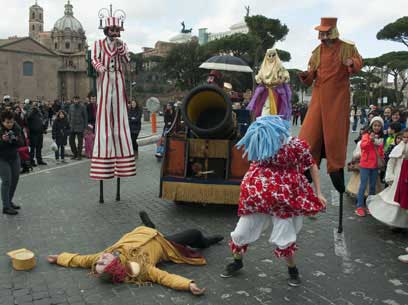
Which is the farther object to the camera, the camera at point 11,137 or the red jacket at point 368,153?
the red jacket at point 368,153

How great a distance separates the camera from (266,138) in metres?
4.00

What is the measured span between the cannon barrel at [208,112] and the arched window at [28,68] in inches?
2611

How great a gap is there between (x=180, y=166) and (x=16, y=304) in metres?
3.44

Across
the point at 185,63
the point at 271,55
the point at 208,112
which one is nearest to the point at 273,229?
the point at 208,112

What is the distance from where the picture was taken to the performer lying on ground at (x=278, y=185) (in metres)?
4.05

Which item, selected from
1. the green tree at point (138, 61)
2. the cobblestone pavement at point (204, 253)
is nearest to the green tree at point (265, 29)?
the green tree at point (138, 61)

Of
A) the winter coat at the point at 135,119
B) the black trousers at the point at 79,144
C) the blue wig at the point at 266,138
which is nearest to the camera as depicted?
the blue wig at the point at 266,138

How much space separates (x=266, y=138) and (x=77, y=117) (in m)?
9.93

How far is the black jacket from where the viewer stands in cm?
648

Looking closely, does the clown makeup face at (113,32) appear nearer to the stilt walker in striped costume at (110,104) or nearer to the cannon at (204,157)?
the stilt walker in striped costume at (110,104)

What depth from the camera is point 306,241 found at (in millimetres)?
5602

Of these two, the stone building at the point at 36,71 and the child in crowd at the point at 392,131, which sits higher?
the stone building at the point at 36,71

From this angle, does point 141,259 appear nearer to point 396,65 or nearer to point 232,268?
point 232,268

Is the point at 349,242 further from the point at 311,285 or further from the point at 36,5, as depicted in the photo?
the point at 36,5
